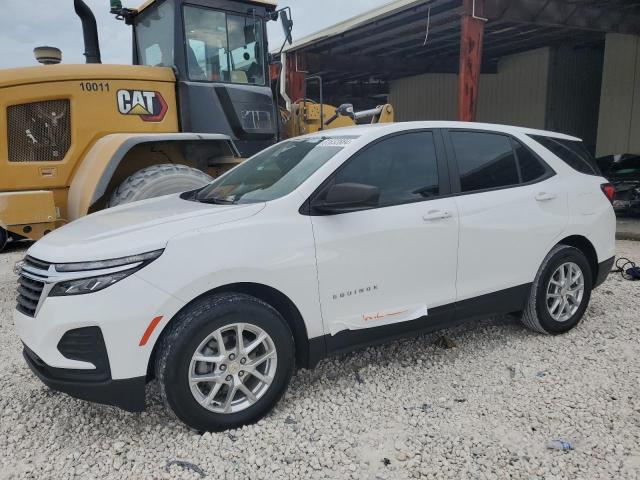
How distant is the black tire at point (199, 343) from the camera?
2.56 meters

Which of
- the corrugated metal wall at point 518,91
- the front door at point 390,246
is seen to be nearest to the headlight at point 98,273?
the front door at point 390,246

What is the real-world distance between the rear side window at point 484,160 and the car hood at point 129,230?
4.95ft

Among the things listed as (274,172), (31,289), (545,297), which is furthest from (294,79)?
(31,289)

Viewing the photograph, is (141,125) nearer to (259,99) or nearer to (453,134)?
(259,99)

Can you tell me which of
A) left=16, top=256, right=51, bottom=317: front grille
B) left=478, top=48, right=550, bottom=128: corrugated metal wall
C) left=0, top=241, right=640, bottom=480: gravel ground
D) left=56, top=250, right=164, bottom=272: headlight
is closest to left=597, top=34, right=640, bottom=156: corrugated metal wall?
left=478, top=48, right=550, bottom=128: corrugated metal wall

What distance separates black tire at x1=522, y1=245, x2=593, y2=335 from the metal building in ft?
19.7

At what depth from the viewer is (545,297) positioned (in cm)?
392

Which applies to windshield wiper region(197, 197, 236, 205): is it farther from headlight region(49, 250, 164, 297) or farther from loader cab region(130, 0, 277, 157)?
loader cab region(130, 0, 277, 157)

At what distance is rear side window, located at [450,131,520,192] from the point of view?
3557 millimetres

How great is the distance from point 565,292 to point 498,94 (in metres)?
15.3

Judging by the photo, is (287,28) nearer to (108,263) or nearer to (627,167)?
(108,263)

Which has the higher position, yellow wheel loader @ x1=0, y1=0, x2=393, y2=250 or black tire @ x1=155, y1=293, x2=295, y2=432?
yellow wheel loader @ x1=0, y1=0, x2=393, y2=250

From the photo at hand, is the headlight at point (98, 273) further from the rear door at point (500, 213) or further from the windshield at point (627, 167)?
the windshield at point (627, 167)

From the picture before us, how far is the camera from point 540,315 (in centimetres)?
391
